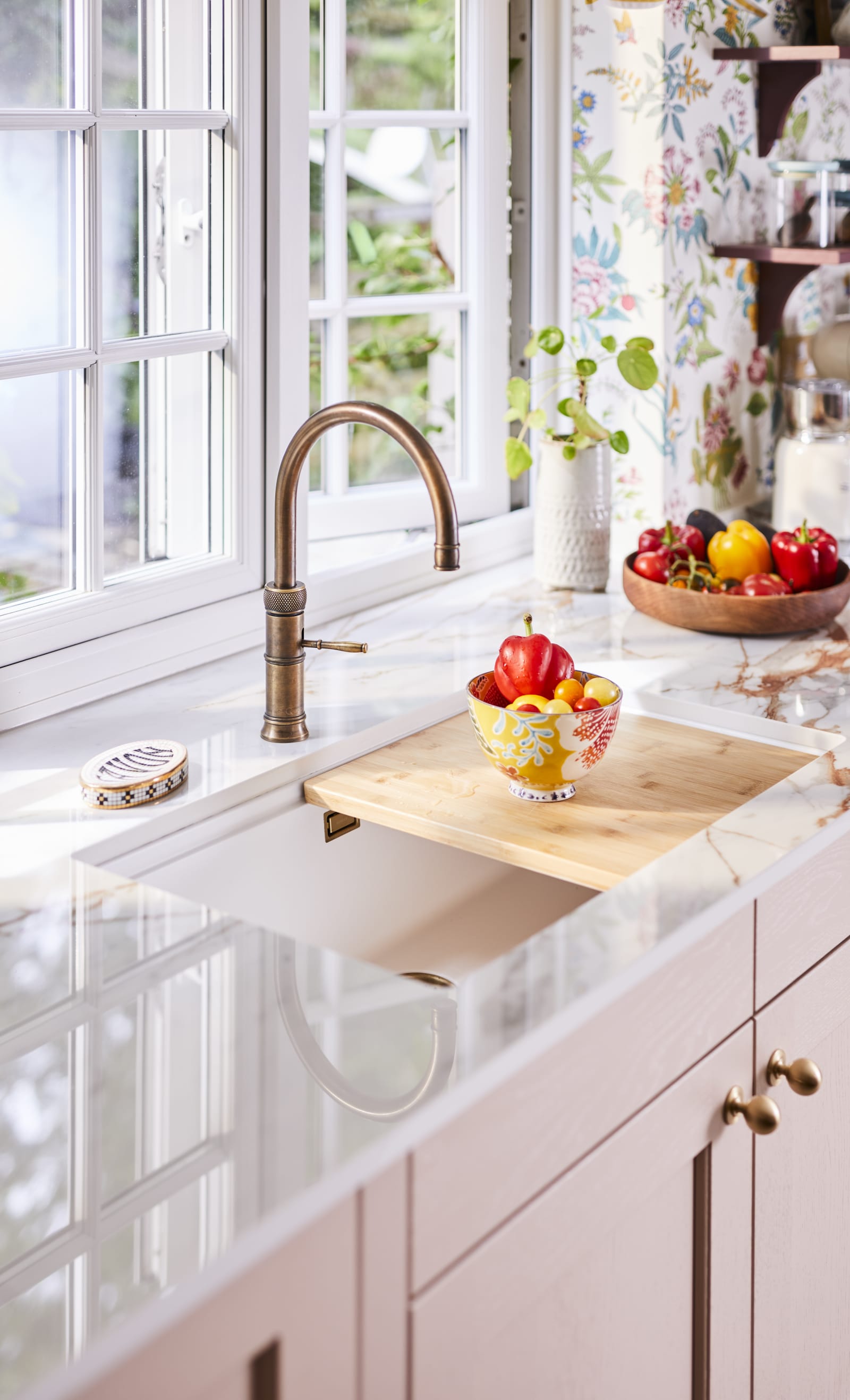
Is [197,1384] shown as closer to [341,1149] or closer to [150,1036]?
[341,1149]

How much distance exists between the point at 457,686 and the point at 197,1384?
3.10 ft

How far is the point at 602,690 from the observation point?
133 cm

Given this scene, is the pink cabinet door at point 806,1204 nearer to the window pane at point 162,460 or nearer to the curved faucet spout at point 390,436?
the curved faucet spout at point 390,436

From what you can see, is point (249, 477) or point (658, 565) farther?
point (658, 565)

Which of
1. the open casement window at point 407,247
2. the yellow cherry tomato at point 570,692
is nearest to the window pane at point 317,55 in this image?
the open casement window at point 407,247

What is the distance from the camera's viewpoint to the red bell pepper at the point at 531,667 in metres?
1.34

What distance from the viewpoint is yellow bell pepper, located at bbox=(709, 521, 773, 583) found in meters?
1.80

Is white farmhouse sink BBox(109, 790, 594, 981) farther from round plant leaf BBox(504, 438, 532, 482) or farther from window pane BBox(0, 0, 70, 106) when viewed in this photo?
window pane BBox(0, 0, 70, 106)

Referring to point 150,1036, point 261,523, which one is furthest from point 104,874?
point 261,523

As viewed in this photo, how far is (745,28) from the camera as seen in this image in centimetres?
214

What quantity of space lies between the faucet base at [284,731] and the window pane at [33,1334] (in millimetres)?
678

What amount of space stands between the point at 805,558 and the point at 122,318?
87 cm

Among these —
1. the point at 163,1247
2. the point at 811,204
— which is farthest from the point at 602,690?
the point at 811,204

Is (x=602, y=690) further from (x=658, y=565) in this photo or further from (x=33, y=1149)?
(x=33, y=1149)
